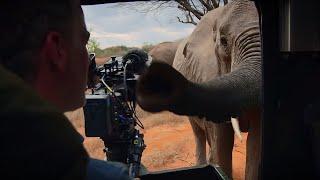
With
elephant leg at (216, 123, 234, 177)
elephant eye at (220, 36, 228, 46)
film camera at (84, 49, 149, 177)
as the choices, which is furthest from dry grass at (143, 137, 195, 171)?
film camera at (84, 49, 149, 177)

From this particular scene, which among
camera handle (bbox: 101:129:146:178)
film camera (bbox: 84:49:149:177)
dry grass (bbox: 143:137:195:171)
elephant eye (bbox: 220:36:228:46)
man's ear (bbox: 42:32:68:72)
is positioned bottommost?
dry grass (bbox: 143:137:195:171)

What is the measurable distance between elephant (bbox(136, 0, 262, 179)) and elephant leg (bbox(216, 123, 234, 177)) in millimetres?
481

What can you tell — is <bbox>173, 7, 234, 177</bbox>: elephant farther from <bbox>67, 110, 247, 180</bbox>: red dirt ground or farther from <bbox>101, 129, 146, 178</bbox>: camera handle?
<bbox>67, 110, 247, 180</bbox>: red dirt ground

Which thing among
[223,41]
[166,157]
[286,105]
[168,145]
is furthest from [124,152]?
[168,145]

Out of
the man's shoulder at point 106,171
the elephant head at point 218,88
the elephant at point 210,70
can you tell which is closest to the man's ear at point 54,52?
the man's shoulder at point 106,171

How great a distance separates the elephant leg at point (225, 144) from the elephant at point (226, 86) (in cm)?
48

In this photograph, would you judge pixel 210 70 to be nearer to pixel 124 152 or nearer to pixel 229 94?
pixel 124 152

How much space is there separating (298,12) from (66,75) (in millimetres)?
808

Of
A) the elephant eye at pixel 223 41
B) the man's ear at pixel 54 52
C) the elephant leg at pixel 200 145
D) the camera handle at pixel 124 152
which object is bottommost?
the elephant leg at pixel 200 145

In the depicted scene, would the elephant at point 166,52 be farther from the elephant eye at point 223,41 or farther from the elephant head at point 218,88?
the elephant head at point 218,88

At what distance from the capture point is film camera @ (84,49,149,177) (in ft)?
7.66

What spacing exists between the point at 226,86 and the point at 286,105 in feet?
1.36

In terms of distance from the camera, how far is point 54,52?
3.12ft

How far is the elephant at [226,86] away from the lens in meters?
1.68
